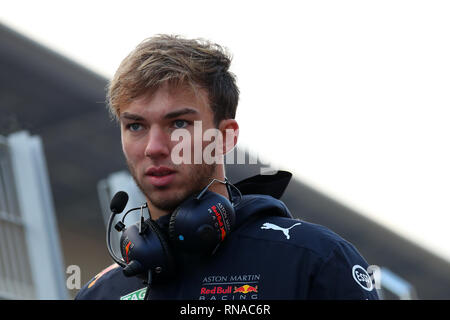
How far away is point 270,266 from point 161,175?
1.69ft

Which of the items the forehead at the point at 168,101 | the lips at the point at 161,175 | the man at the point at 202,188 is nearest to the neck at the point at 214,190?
the man at the point at 202,188

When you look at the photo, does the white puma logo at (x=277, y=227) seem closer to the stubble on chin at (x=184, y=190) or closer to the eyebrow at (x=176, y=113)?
the stubble on chin at (x=184, y=190)

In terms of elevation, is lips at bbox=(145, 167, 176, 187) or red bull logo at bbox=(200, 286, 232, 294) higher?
lips at bbox=(145, 167, 176, 187)

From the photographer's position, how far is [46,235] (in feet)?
20.4

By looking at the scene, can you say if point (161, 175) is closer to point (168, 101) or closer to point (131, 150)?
point (131, 150)

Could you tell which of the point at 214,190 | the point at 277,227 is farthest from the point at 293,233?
the point at 214,190

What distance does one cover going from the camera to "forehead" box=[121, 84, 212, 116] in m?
2.72

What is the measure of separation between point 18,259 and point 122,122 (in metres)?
3.85

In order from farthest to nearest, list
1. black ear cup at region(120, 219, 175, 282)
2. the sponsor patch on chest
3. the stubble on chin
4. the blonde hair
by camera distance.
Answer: the blonde hair, the stubble on chin, black ear cup at region(120, 219, 175, 282), the sponsor patch on chest

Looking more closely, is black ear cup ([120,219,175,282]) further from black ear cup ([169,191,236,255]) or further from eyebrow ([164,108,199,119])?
eyebrow ([164,108,199,119])

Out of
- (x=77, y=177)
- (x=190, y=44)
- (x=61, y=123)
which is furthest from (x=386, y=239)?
(x=190, y=44)

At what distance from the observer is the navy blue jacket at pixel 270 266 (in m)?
2.42

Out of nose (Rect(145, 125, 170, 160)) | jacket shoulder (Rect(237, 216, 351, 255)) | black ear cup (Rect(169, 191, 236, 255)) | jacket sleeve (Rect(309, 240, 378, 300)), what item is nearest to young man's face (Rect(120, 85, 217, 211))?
nose (Rect(145, 125, 170, 160))
